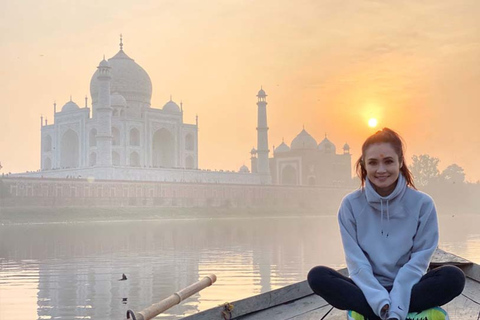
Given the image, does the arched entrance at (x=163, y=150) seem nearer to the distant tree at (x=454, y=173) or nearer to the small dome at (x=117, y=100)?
the small dome at (x=117, y=100)

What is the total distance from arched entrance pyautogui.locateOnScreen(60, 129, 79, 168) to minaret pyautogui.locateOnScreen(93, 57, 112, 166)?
5.97 m

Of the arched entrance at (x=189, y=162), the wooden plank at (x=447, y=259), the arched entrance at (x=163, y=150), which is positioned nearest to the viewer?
the wooden plank at (x=447, y=259)

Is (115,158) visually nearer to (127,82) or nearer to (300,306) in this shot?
(127,82)

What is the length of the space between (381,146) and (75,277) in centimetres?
670

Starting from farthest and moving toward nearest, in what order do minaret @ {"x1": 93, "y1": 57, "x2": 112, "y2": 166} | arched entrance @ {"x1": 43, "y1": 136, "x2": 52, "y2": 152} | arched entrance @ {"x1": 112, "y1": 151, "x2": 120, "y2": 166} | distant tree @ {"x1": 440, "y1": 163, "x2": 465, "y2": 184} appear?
distant tree @ {"x1": 440, "y1": 163, "x2": 465, "y2": 184} < arched entrance @ {"x1": 43, "y1": 136, "x2": 52, "y2": 152} < arched entrance @ {"x1": 112, "y1": 151, "x2": 120, "y2": 166} < minaret @ {"x1": 93, "y1": 57, "x2": 112, "y2": 166}

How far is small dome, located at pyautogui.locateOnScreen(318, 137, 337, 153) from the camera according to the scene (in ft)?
167

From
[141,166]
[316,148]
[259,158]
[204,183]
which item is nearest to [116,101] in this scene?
[141,166]

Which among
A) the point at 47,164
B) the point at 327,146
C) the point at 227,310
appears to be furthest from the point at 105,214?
the point at 227,310

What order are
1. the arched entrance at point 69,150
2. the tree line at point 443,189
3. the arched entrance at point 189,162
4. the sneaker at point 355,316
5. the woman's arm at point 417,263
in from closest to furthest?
the woman's arm at point 417,263, the sneaker at point 355,316, the arched entrance at point 69,150, the arched entrance at point 189,162, the tree line at point 443,189

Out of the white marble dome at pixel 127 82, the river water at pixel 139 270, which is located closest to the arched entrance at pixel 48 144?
the white marble dome at pixel 127 82

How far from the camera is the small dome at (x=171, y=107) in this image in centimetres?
4017

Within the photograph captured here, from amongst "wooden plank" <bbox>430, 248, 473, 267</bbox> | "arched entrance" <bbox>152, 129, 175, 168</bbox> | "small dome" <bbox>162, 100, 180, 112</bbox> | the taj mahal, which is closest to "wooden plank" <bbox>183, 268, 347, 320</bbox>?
"wooden plank" <bbox>430, 248, 473, 267</bbox>

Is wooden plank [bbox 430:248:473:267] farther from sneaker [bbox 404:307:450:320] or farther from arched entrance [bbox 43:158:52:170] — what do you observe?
arched entrance [bbox 43:158:52:170]

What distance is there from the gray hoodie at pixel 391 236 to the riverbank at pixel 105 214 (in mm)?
24835
